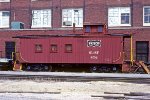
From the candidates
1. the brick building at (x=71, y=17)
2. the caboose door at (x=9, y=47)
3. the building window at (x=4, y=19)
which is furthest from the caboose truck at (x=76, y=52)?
the building window at (x=4, y=19)

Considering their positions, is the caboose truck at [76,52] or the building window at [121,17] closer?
the caboose truck at [76,52]

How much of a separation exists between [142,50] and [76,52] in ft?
33.2

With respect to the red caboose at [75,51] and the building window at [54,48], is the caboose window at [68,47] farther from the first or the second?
the building window at [54,48]

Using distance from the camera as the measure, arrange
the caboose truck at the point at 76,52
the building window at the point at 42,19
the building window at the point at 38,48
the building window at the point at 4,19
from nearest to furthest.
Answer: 1. the caboose truck at the point at 76,52
2. the building window at the point at 38,48
3. the building window at the point at 42,19
4. the building window at the point at 4,19

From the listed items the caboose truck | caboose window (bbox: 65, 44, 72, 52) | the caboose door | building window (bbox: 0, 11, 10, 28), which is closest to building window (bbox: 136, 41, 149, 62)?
the caboose truck

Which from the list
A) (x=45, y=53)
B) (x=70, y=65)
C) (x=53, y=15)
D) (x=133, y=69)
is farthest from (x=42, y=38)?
(x=53, y=15)

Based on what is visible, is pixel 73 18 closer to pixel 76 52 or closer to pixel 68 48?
pixel 68 48

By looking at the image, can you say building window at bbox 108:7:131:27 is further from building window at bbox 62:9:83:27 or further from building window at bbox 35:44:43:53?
building window at bbox 35:44:43:53

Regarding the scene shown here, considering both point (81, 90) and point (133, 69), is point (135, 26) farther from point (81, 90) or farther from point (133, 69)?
point (81, 90)

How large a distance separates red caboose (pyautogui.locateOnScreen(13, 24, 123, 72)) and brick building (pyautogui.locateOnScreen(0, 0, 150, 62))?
708cm

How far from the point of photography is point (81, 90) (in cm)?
1805

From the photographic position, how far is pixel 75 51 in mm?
30875

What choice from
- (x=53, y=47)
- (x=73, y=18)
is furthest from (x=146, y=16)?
(x=53, y=47)

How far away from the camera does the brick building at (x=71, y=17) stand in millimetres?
38188
